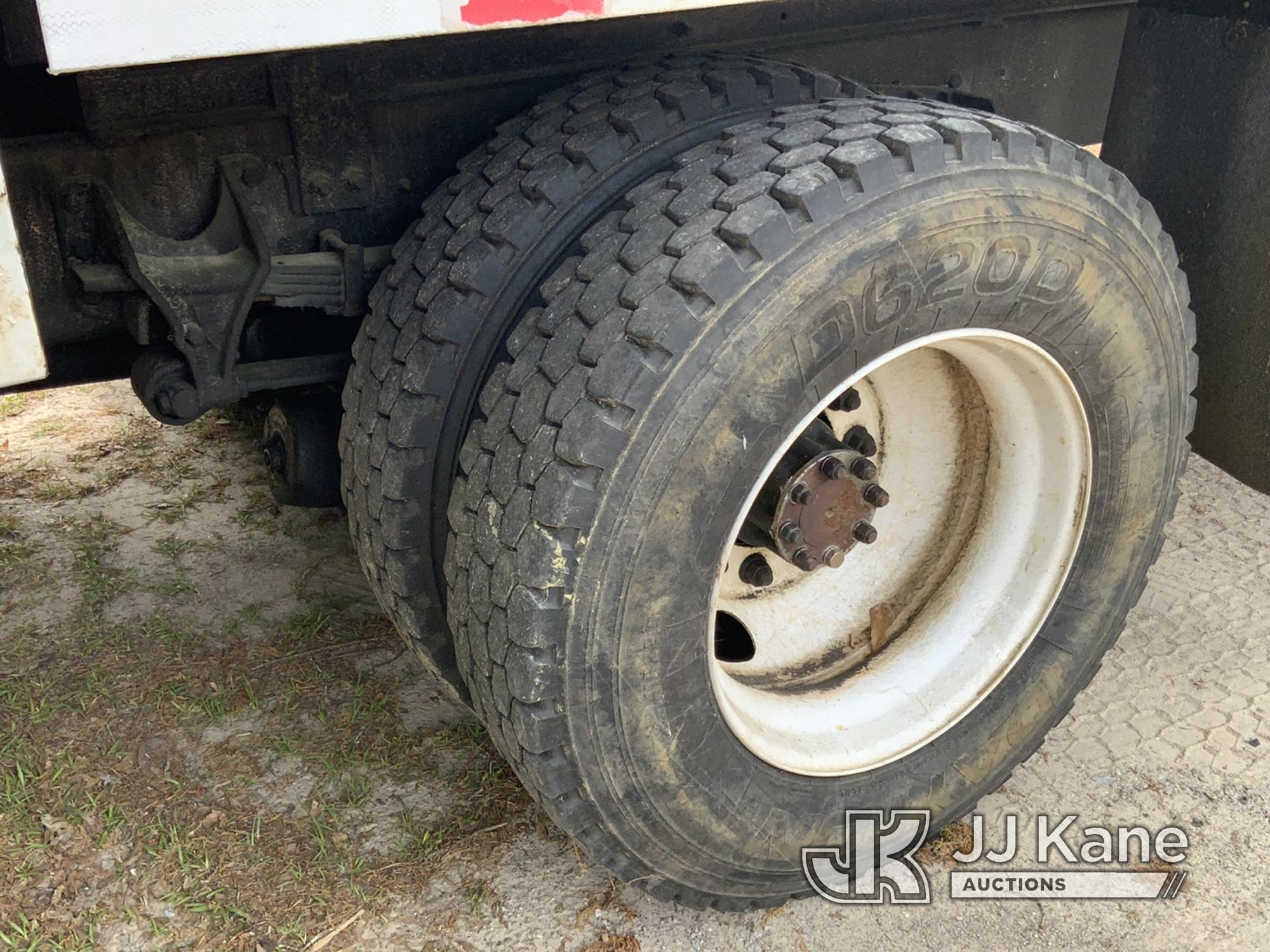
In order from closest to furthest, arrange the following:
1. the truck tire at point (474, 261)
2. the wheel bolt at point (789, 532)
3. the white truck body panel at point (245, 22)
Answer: the white truck body panel at point (245, 22), the truck tire at point (474, 261), the wheel bolt at point (789, 532)

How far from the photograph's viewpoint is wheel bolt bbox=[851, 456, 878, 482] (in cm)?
219

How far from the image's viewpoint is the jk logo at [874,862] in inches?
90.4

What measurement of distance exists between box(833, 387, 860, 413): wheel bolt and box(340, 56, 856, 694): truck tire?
532 mm

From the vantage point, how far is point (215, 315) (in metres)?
2.11

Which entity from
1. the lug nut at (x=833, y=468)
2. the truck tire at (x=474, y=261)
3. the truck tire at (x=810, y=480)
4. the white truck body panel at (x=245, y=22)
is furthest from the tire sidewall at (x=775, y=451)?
the white truck body panel at (x=245, y=22)

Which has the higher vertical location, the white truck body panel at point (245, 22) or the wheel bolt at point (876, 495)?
the white truck body panel at point (245, 22)

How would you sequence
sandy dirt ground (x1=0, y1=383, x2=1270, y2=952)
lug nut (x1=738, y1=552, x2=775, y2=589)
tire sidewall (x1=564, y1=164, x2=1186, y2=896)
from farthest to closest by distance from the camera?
lug nut (x1=738, y1=552, x2=775, y2=589), sandy dirt ground (x1=0, y1=383, x2=1270, y2=952), tire sidewall (x1=564, y1=164, x2=1186, y2=896)

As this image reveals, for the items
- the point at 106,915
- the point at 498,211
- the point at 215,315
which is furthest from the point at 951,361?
the point at 106,915

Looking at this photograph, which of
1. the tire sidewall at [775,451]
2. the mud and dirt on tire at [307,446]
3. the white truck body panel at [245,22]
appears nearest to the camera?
the white truck body panel at [245,22]

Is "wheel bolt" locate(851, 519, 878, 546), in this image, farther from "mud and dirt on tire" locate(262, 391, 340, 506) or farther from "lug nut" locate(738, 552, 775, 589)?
"mud and dirt on tire" locate(262, 391, 340, 506)

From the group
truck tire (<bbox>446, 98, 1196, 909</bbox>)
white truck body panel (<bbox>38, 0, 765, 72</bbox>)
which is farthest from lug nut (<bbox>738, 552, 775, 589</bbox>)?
white truck body panel (<bbox>38, 0, 765, 72</bbox>)

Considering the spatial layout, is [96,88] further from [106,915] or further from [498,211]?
[106,915]

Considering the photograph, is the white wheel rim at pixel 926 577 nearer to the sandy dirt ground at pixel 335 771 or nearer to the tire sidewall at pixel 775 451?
the tire sidewall at pixel 775 451

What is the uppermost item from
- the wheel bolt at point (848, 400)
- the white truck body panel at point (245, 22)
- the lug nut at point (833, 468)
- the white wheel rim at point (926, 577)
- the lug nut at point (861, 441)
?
the white truck body panel at point (245, 22)
